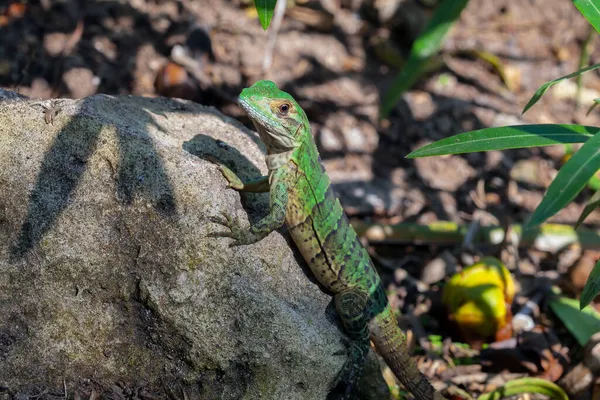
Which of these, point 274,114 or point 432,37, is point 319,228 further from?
point 432,37

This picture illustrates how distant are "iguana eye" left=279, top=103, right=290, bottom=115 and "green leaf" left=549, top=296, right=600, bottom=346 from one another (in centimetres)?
286

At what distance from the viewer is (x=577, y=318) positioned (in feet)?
16.9

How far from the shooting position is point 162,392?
11.1ft

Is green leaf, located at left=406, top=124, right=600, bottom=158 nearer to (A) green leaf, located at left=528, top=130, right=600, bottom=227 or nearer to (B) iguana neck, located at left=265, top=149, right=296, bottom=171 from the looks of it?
(A) green leaf, located at left=528, top=130, right=600, bottom=227

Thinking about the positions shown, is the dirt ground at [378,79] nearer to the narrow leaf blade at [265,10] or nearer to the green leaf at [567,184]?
the green leaf at [567,184]

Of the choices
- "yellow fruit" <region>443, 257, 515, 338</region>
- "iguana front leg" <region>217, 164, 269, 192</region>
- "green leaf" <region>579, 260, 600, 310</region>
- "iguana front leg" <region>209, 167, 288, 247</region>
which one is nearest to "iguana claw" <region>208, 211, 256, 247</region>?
"iguana front leg" <region>209, 167, 288, 247</region>

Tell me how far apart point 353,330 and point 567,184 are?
153 cm

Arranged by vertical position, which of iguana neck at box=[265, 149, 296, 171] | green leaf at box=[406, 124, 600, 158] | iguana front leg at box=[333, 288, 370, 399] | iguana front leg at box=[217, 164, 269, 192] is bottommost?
iguana front leg at box=[333, 288, 370, 399]

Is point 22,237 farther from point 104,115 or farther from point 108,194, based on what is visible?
point 104,115

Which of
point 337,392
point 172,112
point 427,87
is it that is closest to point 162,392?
point 337,392

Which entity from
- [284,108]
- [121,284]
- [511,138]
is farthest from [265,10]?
[121,284]

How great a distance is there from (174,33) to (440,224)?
134 inches

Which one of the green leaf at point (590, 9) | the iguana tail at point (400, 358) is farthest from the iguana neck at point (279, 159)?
the green leaf at point (590, 9)

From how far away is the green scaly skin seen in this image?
148 inches
